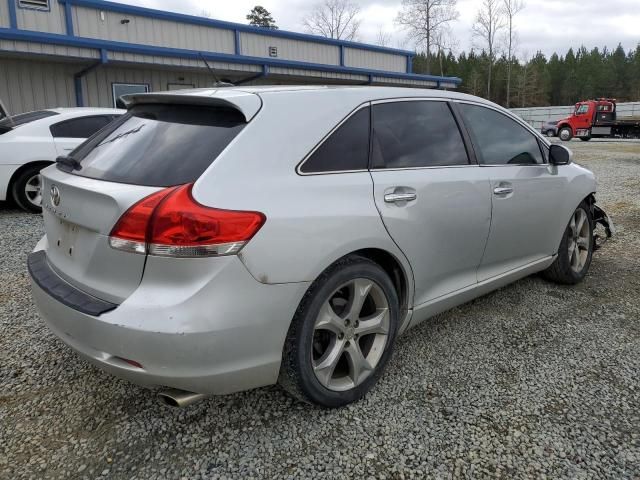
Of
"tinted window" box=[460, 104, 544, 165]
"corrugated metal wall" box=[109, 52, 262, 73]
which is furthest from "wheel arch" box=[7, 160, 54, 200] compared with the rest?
"tinted window" box=[460, 104, 544, 165]

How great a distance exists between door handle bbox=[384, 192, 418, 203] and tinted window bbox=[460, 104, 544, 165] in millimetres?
828

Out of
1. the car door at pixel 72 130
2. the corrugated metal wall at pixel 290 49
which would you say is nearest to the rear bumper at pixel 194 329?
the car door at pixel 72 130

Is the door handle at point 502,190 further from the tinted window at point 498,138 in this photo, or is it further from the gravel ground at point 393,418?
the gravel ground at point 393,418

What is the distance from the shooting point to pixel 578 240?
4.36 metres

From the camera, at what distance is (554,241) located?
157 inches

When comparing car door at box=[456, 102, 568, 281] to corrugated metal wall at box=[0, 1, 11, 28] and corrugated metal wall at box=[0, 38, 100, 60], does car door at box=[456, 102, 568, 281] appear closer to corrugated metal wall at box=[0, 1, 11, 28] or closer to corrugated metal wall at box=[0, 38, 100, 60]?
corrugated metal wall at box=[0, 38, 100, 60]

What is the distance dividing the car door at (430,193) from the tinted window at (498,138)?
0.17m

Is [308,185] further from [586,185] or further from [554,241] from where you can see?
[586,185]

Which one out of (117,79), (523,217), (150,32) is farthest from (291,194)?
(150,32)

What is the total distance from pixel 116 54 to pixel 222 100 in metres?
11.1

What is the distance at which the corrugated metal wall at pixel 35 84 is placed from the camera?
11.4 metres

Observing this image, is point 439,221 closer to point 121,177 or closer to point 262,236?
point 262,236

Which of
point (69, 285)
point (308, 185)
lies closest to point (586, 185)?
point (308, 185)

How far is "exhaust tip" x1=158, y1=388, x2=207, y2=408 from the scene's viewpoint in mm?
2066
